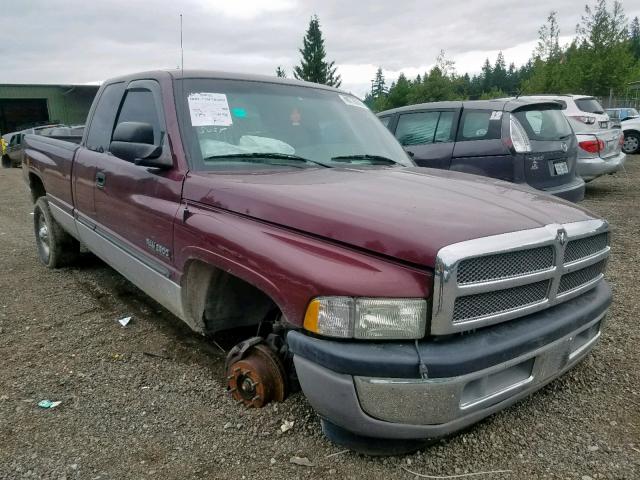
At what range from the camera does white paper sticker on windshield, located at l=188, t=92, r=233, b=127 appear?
9.84 feet

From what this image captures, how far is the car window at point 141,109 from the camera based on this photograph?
3.21m

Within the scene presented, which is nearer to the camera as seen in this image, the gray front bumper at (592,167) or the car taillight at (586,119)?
the gray front bumper at (592,167)

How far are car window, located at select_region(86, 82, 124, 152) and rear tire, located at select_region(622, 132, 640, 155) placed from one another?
17.2 metres

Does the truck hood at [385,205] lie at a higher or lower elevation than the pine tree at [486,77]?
lower

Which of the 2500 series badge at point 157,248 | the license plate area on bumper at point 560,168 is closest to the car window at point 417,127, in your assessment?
the license plate area on bumper at point 560,168

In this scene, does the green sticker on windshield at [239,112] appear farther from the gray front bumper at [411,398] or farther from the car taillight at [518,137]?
the car taillight at [518,137]

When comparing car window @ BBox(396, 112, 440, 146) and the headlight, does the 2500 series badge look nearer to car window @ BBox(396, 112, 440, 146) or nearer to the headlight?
the headlight

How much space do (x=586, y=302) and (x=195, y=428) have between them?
6.63ft

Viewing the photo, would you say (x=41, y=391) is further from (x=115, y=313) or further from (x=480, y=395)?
(x=480, y=395)

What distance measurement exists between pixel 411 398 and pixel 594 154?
882 cm

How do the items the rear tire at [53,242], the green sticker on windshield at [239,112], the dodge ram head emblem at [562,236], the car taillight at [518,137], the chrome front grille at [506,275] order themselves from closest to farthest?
the chrome front grille at [506,275]
the dodge ram head emblem at [562,236]
the green sticker on windshield at [239,112]
the rear tire at [53,242]
the car taillight at [518,137]

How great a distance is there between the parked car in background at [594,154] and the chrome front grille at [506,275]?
751 cm

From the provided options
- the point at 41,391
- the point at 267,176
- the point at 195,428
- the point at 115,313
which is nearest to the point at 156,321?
the point at 115,313

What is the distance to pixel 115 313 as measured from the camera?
4.16 m
